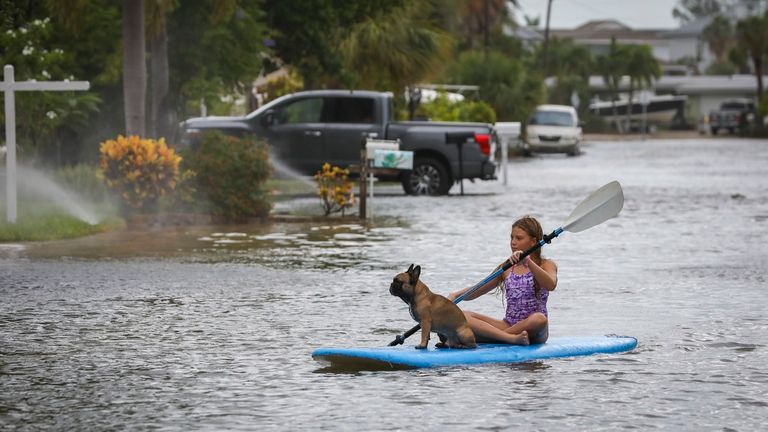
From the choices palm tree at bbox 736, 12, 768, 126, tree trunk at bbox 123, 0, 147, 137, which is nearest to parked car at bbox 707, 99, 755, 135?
palm tree at bbox 736, 12, 768, 126

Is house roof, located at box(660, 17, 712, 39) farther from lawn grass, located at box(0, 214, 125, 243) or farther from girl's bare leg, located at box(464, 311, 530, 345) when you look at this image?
girl's bare leg, located at box(464, 311, 530, 345)

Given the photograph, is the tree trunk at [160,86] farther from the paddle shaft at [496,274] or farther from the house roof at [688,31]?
the house roof at [688,31]

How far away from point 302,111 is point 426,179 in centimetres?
279

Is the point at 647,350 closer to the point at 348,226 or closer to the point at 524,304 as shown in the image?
the point at 524,304

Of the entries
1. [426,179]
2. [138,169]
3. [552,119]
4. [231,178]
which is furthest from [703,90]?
[138,169]

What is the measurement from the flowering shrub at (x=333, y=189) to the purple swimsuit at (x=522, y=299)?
14376 mm

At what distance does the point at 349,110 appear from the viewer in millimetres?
32188

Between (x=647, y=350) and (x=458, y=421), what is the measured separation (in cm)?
302

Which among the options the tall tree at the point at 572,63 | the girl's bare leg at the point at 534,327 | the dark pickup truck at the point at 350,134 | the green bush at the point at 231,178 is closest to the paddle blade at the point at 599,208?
the girl's bare leg at the point at 534,327

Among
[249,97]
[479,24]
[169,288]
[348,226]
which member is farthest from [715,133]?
[169,288]

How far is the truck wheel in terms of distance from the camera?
3231 centimetres

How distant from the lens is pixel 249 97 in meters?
44.0

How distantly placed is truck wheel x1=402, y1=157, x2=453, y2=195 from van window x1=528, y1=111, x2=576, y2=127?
96.4 ft

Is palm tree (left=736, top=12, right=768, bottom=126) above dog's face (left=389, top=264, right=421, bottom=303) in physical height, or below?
above
